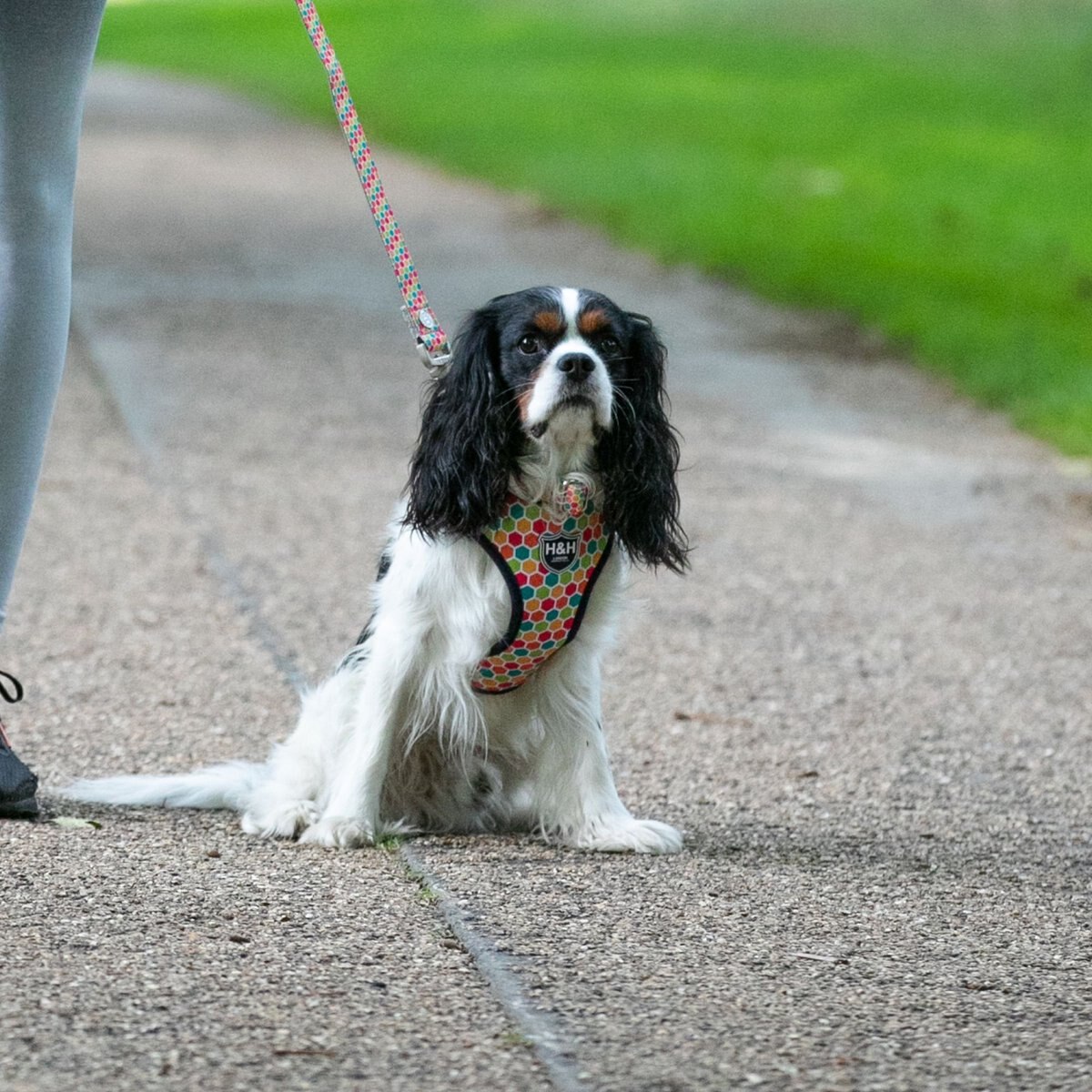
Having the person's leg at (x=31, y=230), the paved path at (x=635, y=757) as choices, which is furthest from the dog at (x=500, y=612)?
the person's leg at (x=31, y=230)

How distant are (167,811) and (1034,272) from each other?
432 inches

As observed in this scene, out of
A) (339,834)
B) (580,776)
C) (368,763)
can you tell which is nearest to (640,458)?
(580,776)

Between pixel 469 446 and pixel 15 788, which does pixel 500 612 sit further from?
pixel 15 788

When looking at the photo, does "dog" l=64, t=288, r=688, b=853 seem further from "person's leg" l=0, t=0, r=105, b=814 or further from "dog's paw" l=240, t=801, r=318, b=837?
"person's leg" l=0, t=0, r=105, b=814

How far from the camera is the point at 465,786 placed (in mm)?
3988

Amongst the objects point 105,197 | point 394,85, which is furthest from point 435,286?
point 394,85

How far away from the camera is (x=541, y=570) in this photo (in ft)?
Answer: 12.1

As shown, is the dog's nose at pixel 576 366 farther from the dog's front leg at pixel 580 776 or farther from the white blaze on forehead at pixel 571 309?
the dog's front leg at pixel 580 776

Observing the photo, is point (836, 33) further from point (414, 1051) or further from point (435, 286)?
point (414, 1051)

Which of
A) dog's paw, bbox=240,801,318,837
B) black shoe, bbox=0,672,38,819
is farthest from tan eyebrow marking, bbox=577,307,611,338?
black shoe, bbox=0,672,38,819

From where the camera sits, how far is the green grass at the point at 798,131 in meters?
12.4

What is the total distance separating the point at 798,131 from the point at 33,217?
777 inches

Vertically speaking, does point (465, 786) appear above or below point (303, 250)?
below

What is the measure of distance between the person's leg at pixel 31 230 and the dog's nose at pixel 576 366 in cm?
98
